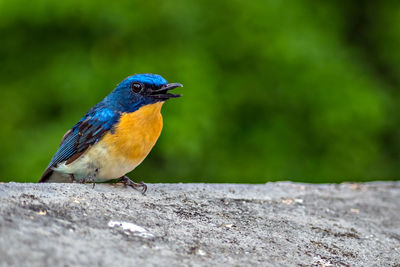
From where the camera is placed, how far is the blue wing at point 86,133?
12.0 feet

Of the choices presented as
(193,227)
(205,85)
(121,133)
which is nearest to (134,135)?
(121,133)

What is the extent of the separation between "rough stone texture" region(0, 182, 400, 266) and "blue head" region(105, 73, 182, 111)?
526mm

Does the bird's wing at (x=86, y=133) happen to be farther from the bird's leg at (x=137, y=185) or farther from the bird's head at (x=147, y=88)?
the bird's leg at (x=137, y=185)

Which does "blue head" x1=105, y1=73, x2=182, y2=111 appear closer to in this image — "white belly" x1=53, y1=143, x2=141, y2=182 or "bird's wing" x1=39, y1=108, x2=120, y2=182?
"bird's wing" x1=39, y1=108, x2=120, y2=182

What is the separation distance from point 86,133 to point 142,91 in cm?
43

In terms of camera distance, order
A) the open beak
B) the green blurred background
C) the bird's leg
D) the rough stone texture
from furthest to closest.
Result: the green blurred background → the open beak → the bird's leg → the rough stone texture

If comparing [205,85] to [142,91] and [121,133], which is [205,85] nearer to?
[142,91]

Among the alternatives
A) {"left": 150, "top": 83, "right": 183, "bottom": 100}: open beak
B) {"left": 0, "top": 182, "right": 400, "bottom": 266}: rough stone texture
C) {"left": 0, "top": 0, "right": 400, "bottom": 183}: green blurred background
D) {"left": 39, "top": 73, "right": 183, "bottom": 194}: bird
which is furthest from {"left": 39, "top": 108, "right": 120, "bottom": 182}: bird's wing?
{"left": 0, "top": 0, "right": 400, "bottom": 183}: green blurred background

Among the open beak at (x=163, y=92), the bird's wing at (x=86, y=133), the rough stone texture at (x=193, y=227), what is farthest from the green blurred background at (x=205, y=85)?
the open beak at (x=163, y=92)

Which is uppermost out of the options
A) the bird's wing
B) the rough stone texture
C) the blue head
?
the blue head

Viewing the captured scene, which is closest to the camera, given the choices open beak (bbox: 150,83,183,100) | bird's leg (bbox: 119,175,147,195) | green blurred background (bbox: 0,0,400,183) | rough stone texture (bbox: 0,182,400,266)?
rough stone texture (bbox: 0,182,400,266)

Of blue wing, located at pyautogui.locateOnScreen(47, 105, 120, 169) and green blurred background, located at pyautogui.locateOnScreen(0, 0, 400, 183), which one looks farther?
green blurred background, located at pyautogui.locateOnScreen(0, 0, 400, 183)

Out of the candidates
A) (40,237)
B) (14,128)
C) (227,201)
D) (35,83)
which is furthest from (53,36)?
(40,237)

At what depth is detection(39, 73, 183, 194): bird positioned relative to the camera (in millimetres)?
3588
